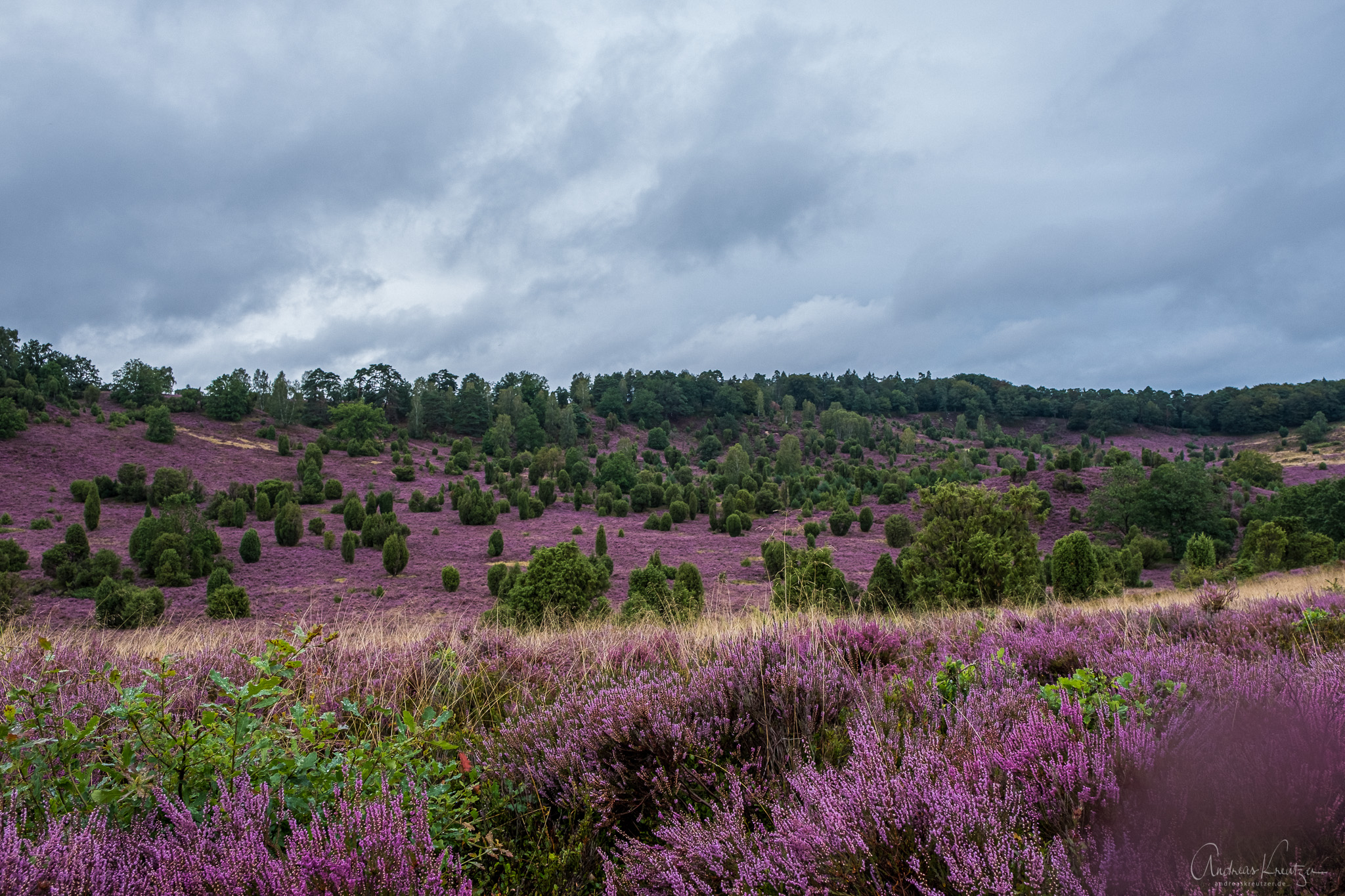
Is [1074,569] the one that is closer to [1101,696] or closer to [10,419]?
[1101,696]

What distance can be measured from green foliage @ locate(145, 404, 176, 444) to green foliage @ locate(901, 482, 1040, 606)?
4790 cm

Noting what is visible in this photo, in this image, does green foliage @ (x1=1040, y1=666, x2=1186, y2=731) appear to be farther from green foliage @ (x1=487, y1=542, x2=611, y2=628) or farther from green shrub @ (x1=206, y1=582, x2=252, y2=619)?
green shrub @ (x1=206, y1=582, x2=252, y2=619)

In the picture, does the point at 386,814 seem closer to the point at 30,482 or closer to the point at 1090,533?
the point at 1090,533

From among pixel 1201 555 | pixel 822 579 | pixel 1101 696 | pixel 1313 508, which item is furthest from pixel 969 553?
pixel 1313 508

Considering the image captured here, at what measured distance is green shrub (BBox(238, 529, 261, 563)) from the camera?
2012 cm

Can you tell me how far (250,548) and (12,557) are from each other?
5674 millimetres

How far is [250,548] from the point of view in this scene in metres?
20.2

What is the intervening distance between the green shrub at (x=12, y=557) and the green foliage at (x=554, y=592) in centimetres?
1570

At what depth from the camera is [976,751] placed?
1700mm

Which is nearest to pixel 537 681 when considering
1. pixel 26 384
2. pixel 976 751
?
pixel 976 751

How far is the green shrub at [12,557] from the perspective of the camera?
1684cm

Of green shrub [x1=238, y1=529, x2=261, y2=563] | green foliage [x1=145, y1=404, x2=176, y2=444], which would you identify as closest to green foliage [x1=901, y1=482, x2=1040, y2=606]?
green shrub [x1=238, y1=529, x2=261, y2=563]

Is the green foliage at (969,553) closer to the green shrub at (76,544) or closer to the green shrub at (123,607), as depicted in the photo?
the green shrub at (123,607)

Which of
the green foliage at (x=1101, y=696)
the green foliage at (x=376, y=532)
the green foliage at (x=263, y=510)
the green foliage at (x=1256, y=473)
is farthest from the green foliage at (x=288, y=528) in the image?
the green foliage at (x=1256, y=473)
